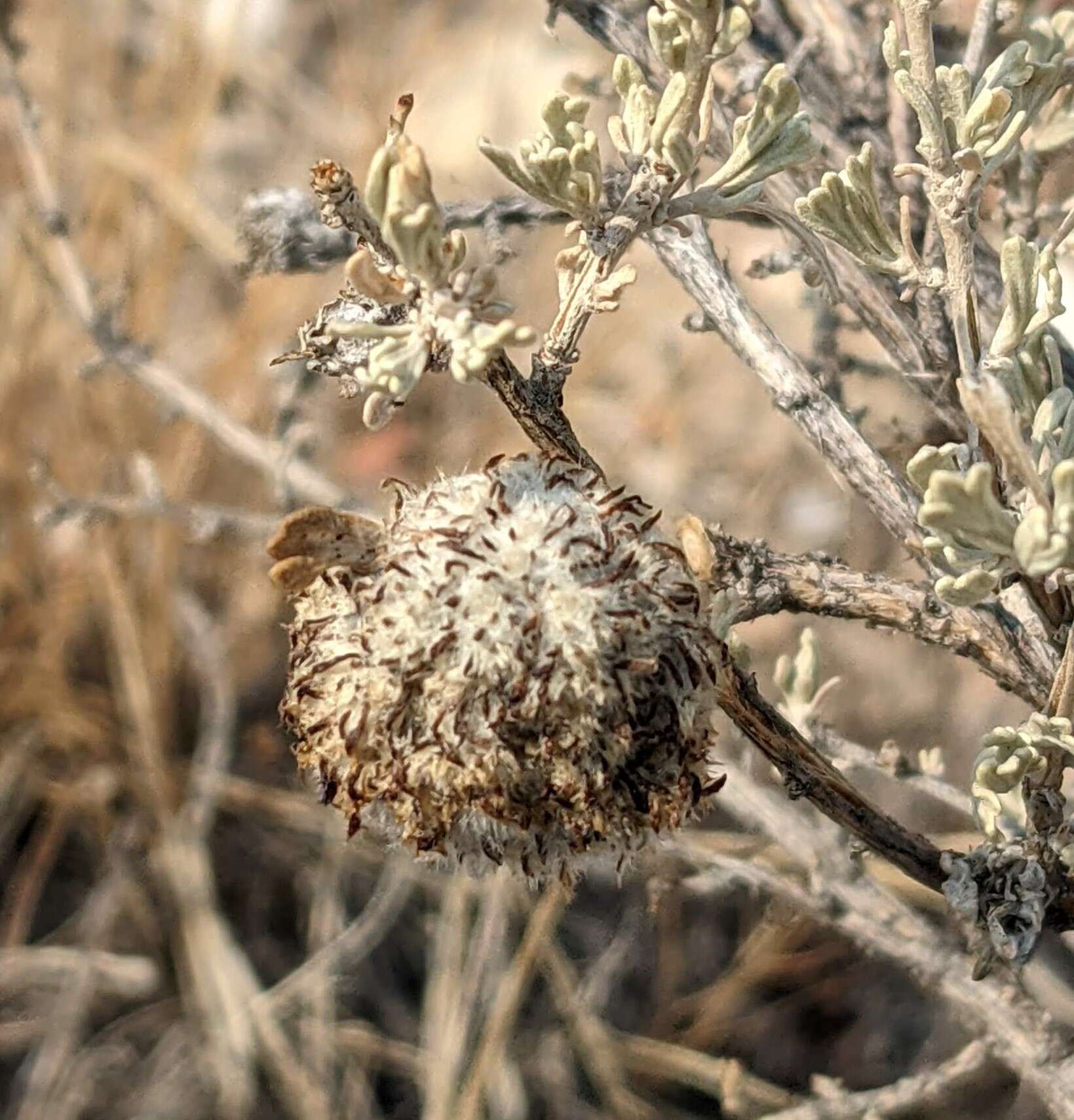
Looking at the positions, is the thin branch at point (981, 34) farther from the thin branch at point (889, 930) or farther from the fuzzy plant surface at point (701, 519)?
the thin branch at point (889, 930)

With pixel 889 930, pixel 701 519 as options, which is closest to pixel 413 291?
pixel 701 519

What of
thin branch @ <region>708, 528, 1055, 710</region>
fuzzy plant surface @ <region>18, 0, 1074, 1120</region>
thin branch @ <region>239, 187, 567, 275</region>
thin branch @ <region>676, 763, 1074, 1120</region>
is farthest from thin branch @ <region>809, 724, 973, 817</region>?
thin branch @ <region>239, 187, 567, 275</region>

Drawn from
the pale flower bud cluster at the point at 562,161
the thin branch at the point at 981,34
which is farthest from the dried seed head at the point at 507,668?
the thin branch at the point at 981,34

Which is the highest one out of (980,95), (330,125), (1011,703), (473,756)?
(330,125)

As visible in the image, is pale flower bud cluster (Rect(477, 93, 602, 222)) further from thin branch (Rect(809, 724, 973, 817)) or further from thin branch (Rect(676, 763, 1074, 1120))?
thin branch (Rect(676, 763, 1074, 1120))

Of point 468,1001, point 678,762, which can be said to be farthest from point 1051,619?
point 468,1001

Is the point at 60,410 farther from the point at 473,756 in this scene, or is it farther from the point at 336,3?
the point at 473,756
